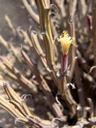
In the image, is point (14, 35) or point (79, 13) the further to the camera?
point (14, 35)

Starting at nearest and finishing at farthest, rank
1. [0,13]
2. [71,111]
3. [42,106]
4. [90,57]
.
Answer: [71,111], [42,106], [90,57], [0,13]

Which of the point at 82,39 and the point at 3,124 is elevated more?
the point at 82,39

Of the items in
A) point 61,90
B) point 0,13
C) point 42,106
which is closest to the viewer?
Answer: point 61,90

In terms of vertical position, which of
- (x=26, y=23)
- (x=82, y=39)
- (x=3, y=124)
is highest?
(x=26, y=23)

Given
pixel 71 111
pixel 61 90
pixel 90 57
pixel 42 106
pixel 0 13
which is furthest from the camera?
pixel 0 13

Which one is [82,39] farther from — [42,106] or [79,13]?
[42,106]

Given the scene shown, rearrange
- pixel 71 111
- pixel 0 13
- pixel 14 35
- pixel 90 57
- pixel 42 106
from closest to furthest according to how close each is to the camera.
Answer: pixel 71 111 < pixel 42 106 < pixel 90 57 < pixel 14 35 < pixel 0 13

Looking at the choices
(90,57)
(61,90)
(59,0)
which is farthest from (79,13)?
(61,90)

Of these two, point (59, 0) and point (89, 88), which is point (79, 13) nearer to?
point (59, 0)

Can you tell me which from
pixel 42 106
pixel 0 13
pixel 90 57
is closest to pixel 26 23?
pixel 0 13
